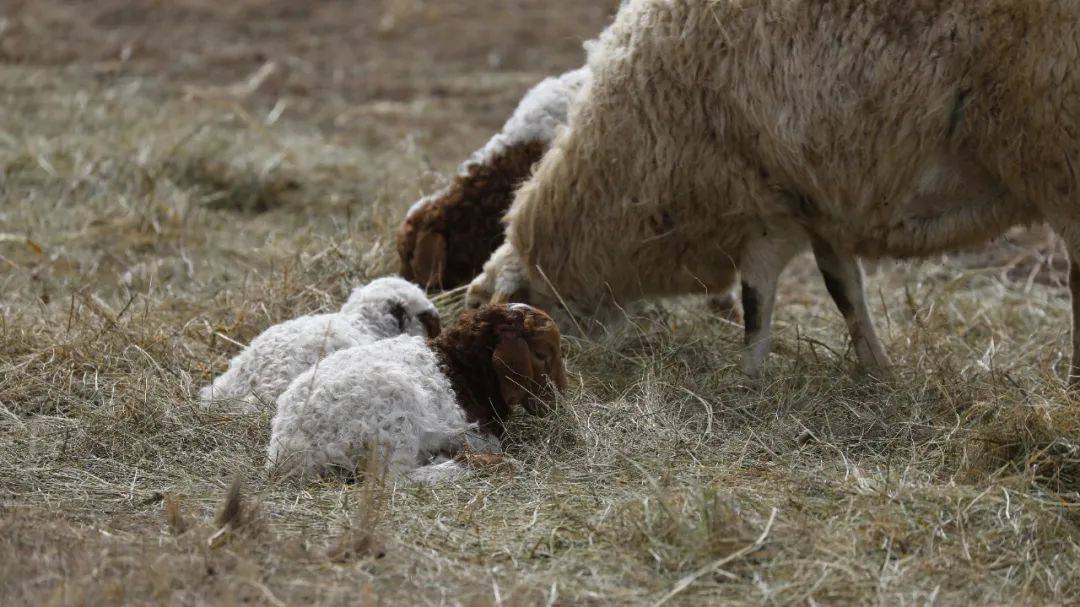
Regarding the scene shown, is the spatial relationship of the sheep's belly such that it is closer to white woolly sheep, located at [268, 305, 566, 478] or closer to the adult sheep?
the adult sheep

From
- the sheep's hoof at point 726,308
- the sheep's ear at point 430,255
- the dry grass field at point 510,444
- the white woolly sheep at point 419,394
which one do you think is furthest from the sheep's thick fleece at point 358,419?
the sheep's hoof at point 726,308

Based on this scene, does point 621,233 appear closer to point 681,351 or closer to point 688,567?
point 681,351

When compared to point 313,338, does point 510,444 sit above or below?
below

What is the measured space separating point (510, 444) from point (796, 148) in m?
1.50

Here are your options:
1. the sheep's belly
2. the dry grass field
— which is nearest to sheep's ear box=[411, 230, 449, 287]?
the dry grass field

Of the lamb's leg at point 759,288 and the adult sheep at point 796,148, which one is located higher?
the adult sheep at point 796,148

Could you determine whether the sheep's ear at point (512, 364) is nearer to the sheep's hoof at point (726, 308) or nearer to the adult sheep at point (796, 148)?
the adult sheep at point (796, 148)

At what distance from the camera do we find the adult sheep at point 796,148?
14.9 ft

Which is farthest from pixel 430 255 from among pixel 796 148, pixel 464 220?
pixel 796 148

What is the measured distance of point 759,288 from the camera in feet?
17.3

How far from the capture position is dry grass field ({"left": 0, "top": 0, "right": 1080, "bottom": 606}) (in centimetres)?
351

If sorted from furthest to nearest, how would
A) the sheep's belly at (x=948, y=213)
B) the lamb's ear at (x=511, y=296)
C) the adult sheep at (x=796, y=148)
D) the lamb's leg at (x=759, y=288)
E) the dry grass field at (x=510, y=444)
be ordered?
the lamb's ear at (x=511, y=296) < the lamb's leg at (x=759, y=288) < the sheep's belly at (x=948, y=213) < the adult sheep at (x=796, y=148) < the dry grass field at (x=510, y=444)

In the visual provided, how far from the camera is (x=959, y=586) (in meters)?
3.53

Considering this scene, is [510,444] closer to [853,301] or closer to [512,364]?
[512,364]
